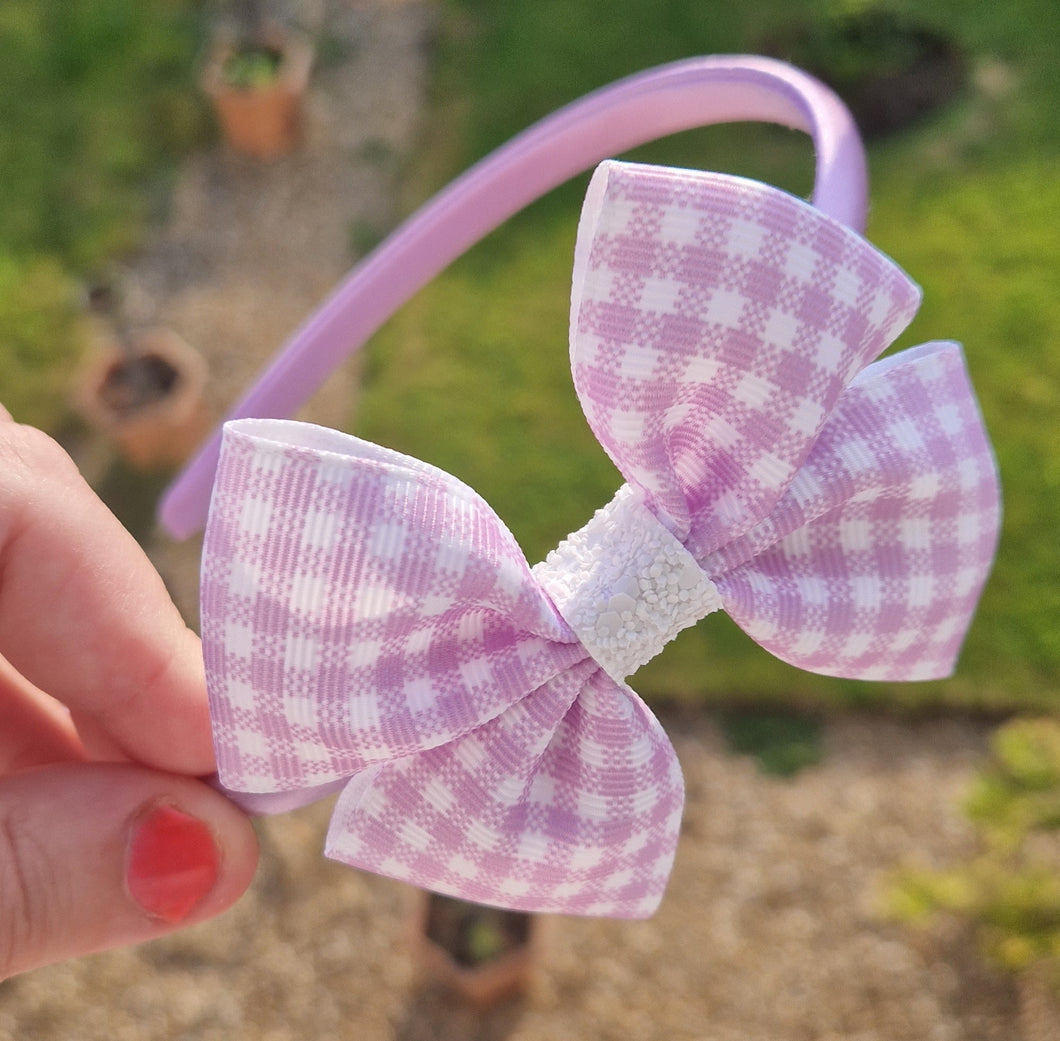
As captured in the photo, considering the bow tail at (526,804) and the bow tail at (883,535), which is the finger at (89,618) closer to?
the bow tail at (526,804)

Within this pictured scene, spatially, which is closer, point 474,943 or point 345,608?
point 345,608

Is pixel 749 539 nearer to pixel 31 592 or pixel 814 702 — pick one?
pixel 31 592

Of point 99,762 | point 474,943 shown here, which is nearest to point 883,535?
point 99,762

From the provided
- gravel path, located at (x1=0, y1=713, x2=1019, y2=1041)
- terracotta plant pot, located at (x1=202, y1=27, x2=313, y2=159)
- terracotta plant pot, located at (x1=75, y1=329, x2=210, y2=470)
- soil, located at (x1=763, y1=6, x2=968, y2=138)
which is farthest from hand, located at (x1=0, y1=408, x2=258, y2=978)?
soil, located at (x1=763, y1=6, x2=968, y2=138)

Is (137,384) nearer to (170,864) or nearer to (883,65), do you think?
(170,864)

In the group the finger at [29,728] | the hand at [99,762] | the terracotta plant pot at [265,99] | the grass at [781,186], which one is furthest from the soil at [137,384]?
the hand at [99,762]

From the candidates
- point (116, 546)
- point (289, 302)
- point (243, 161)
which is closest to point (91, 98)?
point (243, 161)
